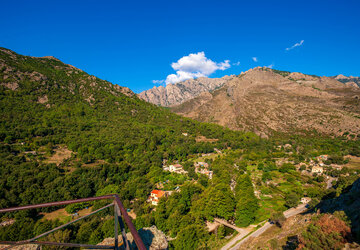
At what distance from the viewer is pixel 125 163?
45.2 meters

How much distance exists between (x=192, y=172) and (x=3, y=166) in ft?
131

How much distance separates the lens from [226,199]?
2497 cm

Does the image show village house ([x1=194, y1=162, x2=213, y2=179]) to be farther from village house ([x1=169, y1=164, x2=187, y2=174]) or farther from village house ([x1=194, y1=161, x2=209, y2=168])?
village house ([x1=169, y1=164, x2=187, y2=174])

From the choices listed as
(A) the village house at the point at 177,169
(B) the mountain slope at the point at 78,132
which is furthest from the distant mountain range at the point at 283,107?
(A) the village house at the point at 177,169

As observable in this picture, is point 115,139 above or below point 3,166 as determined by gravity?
above

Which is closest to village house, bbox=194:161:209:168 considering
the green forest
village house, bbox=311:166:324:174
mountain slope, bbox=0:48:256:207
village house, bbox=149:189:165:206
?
the green forest

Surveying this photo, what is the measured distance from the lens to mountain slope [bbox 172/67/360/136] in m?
87.3

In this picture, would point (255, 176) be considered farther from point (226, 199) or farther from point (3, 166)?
point (3, 166)

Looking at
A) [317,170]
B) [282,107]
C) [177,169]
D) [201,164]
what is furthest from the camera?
[282,107]

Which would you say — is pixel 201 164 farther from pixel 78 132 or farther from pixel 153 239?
pixel 78 132

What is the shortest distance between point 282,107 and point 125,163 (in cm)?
10381

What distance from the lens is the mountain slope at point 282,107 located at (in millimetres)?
87312

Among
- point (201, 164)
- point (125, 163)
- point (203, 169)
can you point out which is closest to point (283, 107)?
point (201, 164)

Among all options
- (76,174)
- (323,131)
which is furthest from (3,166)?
(323,131)
